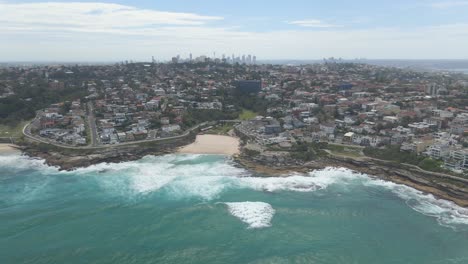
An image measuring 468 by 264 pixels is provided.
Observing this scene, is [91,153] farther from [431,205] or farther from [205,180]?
[431,205]

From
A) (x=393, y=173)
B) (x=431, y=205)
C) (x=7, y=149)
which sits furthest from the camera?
(x=7, y=149)

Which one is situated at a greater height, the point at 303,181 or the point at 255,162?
the point at 255,162

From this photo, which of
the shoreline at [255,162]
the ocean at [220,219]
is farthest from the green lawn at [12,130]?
the ocean at [220,219]

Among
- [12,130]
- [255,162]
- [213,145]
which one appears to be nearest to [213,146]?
[213,145]

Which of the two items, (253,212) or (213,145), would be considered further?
(213,145)

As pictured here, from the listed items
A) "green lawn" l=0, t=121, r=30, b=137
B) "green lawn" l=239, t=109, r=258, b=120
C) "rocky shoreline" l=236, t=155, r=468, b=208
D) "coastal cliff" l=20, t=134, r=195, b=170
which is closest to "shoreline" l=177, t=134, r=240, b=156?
"coastal cliff" l=20, t=134, r=195, b=170

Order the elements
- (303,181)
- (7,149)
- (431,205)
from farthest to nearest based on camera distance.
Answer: (7,149) → (303,181) → (431,205)

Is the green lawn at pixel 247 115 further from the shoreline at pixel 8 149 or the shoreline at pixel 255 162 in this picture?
the shoreline at pixel 8 149

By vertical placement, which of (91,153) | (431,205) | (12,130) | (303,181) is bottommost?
(431,205)
